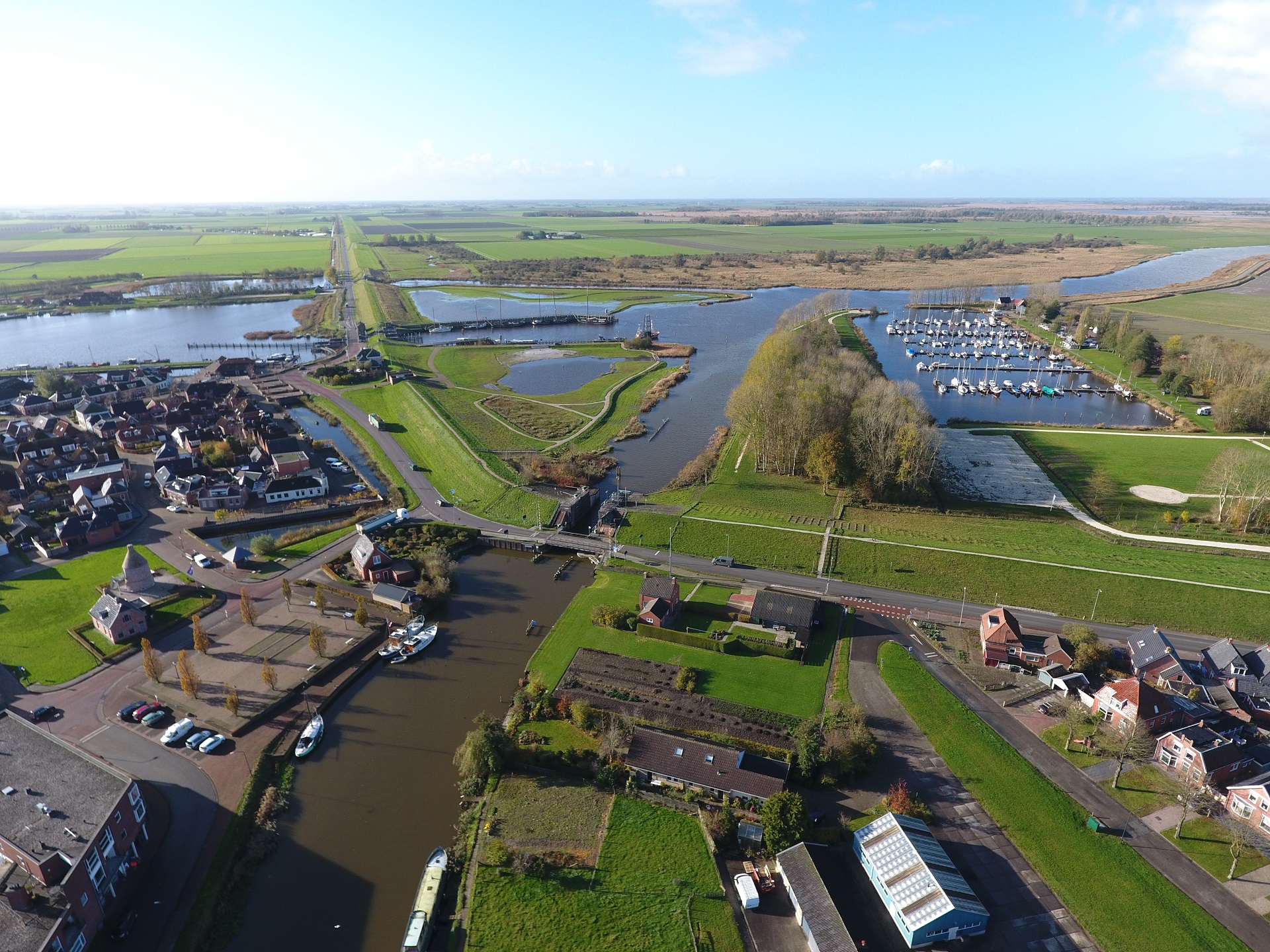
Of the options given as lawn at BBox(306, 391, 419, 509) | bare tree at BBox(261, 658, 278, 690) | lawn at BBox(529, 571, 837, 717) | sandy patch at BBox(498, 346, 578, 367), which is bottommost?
lawn at BBox(529, 571, 837, 717)

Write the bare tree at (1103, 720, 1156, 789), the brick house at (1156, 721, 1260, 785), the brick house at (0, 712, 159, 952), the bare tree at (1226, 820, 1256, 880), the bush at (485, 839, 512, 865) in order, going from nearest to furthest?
the brick house at (0, 712, 159, 952) < the bare tree at (1226, 820, 1256, 880) < the bush at (485, 839, 512, 865) < the brick house at (1156, 721, 1260, 785) < the bare tree at (1103, 720, 1156, 789)

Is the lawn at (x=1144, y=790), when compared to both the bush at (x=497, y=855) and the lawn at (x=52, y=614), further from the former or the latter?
the lawn at (x=52, y=614)

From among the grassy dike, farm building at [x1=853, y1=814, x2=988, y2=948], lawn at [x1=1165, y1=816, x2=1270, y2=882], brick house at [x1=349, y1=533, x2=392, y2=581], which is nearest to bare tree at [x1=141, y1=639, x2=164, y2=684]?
brick house at [x1=349, y1=533, x2=392, y2=581]

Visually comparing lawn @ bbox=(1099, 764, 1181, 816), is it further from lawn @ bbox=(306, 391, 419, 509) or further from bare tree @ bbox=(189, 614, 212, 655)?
A: lawn @ bbox=(306, 391, 419, 509)

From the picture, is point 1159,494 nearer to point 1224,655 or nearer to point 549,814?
point 1224,655

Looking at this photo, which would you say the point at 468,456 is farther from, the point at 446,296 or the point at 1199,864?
the point at 446,296

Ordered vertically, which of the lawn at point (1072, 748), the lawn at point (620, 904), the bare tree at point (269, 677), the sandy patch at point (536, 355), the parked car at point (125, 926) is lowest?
the lawn at point (620, 904)

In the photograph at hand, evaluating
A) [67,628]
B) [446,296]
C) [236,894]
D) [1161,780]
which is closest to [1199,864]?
[1161,780]

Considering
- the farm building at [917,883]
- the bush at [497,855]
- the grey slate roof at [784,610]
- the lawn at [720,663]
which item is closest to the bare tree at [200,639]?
the lawn at [720,663]
